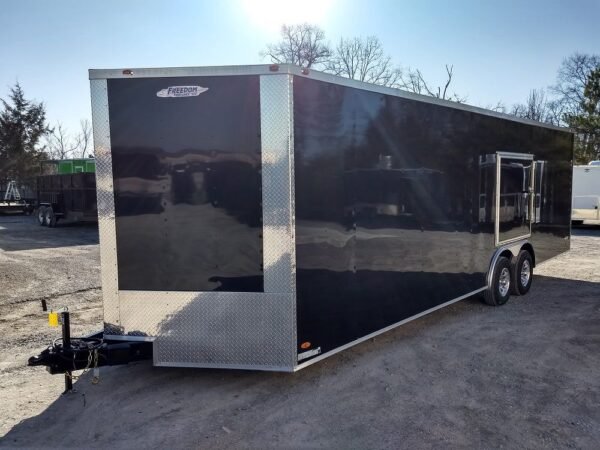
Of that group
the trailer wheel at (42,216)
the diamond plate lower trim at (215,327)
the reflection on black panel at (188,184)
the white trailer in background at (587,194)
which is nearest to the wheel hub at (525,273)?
the diamond plate lower trim at (215,327)

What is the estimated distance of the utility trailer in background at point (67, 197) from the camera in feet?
57.4

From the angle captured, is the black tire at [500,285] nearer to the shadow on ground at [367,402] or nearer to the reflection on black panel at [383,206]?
the reflection on black panel at [383,206]

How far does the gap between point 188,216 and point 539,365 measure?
12.3 ft

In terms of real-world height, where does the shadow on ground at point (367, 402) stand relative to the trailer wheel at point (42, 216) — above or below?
below

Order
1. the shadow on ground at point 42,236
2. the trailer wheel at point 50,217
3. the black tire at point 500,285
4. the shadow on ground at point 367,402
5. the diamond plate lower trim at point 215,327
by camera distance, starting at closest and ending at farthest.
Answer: the shadow on ground at point 367,402 → the diamond plate lower trim at point 215,327 → the black tire at point 500,285 → the shadow on ground at point 42,236 → the trailer wheel at point 50,217

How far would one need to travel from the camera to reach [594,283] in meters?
8.98

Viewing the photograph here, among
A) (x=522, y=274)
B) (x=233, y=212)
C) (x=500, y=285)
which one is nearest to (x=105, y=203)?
(x=233, y=212)

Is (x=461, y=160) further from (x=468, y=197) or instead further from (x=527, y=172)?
(x=527, y=172)

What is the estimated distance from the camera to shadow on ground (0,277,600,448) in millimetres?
3564

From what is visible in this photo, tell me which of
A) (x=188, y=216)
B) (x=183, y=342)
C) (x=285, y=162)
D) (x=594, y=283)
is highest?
(x=285, y=162)

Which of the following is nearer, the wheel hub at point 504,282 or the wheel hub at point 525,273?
the wheel hub at point 504,282

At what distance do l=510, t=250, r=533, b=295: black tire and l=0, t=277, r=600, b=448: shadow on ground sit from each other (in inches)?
72.8

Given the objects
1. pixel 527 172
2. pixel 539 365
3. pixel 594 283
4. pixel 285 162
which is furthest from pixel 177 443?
pixel 594 283

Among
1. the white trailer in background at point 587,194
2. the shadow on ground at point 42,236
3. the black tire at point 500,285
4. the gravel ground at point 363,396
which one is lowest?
the gravel ground at point 363,396
